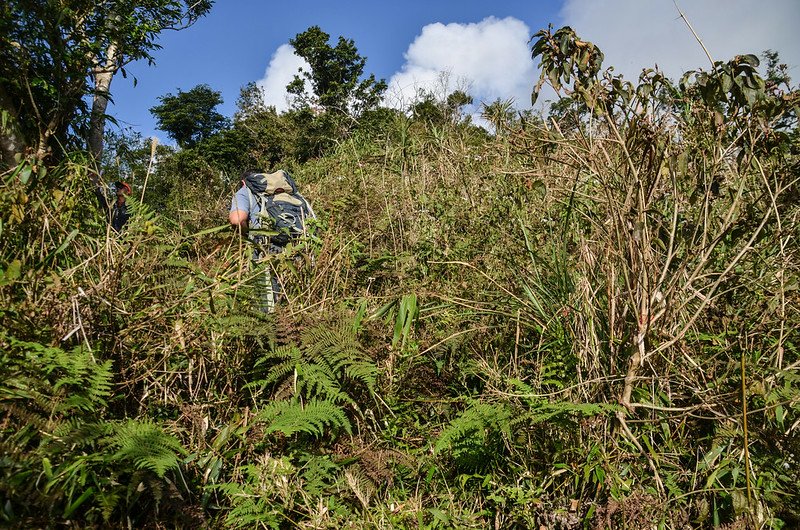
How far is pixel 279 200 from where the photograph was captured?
4164 millimetres

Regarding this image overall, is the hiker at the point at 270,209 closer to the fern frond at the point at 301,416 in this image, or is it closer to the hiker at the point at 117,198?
the hiker at the point at 117,198

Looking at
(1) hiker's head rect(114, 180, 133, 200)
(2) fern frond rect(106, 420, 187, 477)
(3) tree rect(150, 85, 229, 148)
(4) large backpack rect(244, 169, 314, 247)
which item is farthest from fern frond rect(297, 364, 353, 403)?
(3) tree rect(150, 85, 229, 148)

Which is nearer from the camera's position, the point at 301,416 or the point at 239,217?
the point at 301,416

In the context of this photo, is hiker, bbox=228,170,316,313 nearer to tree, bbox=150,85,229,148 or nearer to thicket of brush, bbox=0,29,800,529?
thicket of brush, bbox=0,29,800,529

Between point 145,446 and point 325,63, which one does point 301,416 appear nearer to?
point 145,446

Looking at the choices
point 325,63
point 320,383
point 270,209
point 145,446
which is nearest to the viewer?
point 145,446

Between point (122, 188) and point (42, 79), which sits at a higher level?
point (42, 79)

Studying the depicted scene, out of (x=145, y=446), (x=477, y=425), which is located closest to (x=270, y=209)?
(x=145, y=446)

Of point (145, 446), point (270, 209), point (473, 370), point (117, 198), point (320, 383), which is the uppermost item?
point (270, 209)

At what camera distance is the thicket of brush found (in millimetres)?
1833

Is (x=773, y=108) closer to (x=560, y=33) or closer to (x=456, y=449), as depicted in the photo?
(x=560, y=33)

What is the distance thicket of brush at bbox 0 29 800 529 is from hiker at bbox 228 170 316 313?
3.33ft

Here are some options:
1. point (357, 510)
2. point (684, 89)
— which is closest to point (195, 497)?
point (357, 510)

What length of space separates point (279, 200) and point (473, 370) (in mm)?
2350
